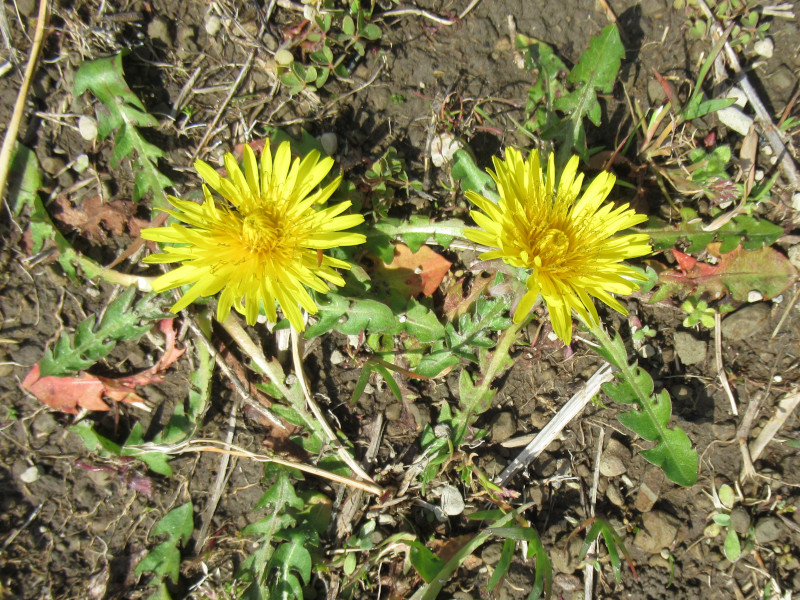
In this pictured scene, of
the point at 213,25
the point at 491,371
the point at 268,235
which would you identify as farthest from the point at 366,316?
the point at 213,25

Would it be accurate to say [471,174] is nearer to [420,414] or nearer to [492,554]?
[420,414]

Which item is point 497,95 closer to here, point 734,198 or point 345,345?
point 734,198

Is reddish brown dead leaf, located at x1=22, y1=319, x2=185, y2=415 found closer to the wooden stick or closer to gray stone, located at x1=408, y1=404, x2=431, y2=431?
the wooden stick

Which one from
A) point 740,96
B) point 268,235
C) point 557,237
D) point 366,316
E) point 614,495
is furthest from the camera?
point 740,96

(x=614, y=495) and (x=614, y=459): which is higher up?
(x=614, y=459)

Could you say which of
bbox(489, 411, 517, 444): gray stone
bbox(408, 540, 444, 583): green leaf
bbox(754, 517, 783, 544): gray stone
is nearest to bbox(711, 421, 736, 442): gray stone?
bbox(754, 517, 783, 544): gray stone

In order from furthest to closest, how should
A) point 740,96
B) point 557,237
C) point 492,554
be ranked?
point 740,96
point 492,554
point 557,237

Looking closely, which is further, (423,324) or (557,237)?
(423,324)
